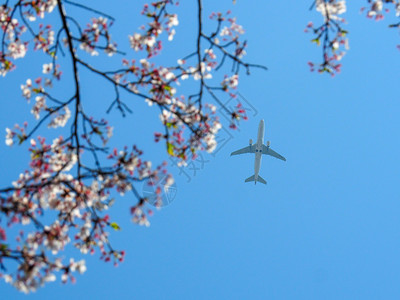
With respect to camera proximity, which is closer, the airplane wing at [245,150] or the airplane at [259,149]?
the airplane at [259,149]

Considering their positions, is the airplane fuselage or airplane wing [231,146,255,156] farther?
airplane wing [231,146,255,156]

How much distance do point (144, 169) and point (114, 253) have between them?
5.66ft

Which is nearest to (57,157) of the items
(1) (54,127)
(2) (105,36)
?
(1) (54,127)

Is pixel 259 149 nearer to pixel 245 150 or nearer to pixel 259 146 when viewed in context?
pixel 259 146

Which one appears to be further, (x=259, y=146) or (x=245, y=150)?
(x=245, y=150)

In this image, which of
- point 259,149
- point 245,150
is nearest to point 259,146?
point 259,149

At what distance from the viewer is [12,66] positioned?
10695mm

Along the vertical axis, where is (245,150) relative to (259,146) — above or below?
above

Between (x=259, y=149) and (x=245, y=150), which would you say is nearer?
(x=259, y=149)

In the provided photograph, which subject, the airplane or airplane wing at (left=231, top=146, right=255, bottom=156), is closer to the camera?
the airplane

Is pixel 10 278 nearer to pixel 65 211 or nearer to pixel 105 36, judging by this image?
pixel 65 211

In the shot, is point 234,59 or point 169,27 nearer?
point 234,59

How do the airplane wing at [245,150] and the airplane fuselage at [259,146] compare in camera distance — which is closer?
the airplane fuselage at [259,146]

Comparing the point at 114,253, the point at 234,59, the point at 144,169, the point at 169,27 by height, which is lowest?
the point at 114,253
